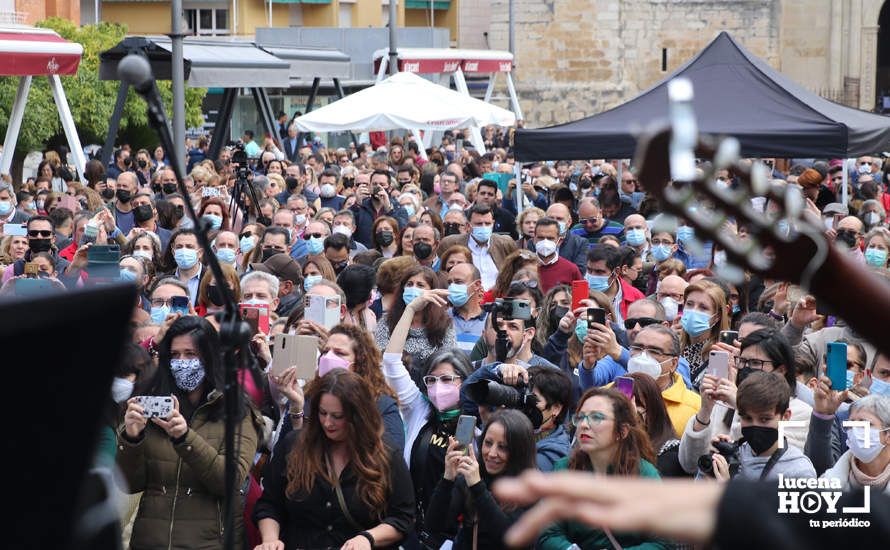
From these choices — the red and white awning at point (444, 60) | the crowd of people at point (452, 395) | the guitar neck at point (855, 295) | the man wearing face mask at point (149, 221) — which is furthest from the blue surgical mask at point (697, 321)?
the red and white awning at point (444, 60)

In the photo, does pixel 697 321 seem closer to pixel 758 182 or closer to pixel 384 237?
pixel 384 237

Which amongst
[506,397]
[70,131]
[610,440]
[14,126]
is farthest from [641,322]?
[14,126]

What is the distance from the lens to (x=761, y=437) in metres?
5.46

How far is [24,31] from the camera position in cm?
1869

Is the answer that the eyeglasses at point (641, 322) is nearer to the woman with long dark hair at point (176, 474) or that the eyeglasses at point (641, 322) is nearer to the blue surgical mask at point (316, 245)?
the woman with long dark hair at point (176, 474)

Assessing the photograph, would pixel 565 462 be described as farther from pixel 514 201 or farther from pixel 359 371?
pixel 514 201

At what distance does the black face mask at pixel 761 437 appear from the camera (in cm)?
545

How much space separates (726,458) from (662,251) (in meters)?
5.73

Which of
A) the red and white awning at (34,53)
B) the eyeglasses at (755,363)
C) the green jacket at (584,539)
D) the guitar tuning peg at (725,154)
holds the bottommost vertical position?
the green jacket at (584,539)

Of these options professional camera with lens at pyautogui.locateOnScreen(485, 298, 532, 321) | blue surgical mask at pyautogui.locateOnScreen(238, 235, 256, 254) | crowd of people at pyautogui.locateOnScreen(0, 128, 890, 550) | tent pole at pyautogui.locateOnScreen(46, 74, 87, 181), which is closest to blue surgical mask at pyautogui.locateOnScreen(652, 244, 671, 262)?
crowd of people at pyautogui.locateOnScreen(0, 128, 890, 550)

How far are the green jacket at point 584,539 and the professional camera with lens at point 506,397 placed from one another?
789mm

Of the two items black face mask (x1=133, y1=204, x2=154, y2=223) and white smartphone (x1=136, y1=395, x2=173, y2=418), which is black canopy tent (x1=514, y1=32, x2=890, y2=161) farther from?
white smartphone (x1=136, y1=395, x2=173, y2=418)

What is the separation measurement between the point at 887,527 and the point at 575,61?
153 feet

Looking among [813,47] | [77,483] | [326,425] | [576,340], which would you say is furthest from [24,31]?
[813,47]
